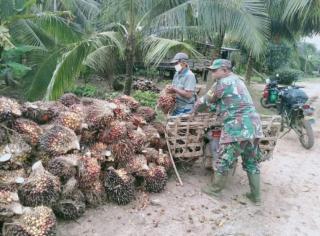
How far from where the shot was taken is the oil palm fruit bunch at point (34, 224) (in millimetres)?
2988

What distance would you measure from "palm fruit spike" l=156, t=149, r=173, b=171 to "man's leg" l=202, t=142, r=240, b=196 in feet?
1.96

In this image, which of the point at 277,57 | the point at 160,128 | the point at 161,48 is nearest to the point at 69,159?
the point at 160,128

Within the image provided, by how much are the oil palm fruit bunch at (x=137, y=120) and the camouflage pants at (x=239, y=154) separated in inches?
42.9

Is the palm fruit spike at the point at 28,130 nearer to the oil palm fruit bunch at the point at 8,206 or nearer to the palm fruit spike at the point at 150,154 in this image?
the oil palm fruit bunch at the point at 8,206

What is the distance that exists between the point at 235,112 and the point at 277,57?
18.4 m

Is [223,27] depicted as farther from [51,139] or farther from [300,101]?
[51,139]

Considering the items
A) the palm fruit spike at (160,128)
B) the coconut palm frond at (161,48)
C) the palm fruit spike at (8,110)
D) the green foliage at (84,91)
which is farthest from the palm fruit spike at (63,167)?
the green foliage at (84,91)

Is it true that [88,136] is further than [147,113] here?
No

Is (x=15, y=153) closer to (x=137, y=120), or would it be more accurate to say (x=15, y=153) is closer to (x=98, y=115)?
(x=98, y=115)

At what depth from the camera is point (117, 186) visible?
13.3ft

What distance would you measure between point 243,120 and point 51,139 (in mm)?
2095

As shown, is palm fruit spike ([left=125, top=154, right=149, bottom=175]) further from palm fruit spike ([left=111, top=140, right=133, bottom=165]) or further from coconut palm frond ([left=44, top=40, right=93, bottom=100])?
coconut palm frond ([left=44, top=40, right=93, bottom=100])

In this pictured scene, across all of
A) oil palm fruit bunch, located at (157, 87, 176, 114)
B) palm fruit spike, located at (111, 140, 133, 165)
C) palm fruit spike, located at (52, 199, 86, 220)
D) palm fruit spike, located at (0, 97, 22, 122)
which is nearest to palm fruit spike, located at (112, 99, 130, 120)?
palm fruit spike, located at (111, 140, 133, 165)

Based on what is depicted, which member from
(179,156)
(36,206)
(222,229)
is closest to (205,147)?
(179,156)
